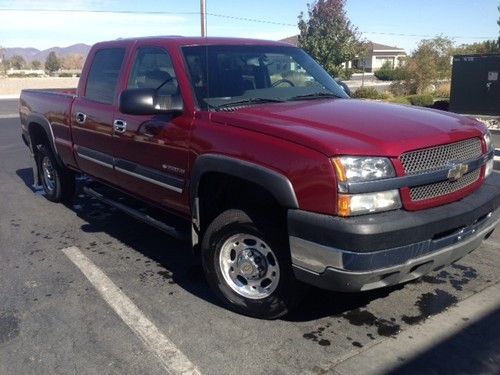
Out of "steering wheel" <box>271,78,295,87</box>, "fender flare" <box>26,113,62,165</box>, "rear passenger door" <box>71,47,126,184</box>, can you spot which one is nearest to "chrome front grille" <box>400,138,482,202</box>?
"steering wheel" <box>271,78,295,87</box>

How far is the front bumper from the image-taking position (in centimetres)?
283

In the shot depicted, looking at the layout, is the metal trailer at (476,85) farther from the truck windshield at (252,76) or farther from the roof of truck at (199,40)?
the roof of truck at (199,40)

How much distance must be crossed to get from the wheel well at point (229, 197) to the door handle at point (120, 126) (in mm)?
1189

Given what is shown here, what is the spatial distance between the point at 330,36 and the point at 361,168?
73.2ft

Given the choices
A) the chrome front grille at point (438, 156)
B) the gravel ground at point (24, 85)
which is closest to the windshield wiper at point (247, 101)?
the chrome front grille at point (438, 156)

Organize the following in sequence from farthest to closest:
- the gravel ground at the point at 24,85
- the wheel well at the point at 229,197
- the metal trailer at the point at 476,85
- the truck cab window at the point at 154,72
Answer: the gravel ground at the point at 24,85 < the metal trailer at the point at 476,85 < the truck cab window at the point at 154,72 < the wheel well at the point at 229,197

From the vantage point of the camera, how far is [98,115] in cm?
501

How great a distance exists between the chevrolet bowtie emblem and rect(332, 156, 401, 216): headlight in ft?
1.65

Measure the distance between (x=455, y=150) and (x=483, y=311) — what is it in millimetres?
1212

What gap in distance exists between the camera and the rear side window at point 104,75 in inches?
194

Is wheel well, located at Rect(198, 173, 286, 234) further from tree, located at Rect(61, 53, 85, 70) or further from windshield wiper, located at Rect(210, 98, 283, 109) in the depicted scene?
tree, located at Rect(61, 53, 85, 70)

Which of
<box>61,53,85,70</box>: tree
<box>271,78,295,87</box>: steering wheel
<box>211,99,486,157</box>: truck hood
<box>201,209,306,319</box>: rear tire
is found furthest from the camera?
<box>61,53,85,70</box>: tree

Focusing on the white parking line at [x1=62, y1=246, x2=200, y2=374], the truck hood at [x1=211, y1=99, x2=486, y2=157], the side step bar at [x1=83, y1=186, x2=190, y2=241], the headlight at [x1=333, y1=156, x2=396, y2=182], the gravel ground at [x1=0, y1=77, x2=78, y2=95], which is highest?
the truck hood at [x1=211, y1=99, x2=486, y2=157]

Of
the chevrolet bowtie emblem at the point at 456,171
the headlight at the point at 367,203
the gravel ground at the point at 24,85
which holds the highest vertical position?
the chevrolet bowtie emblem at the point at 456,171
